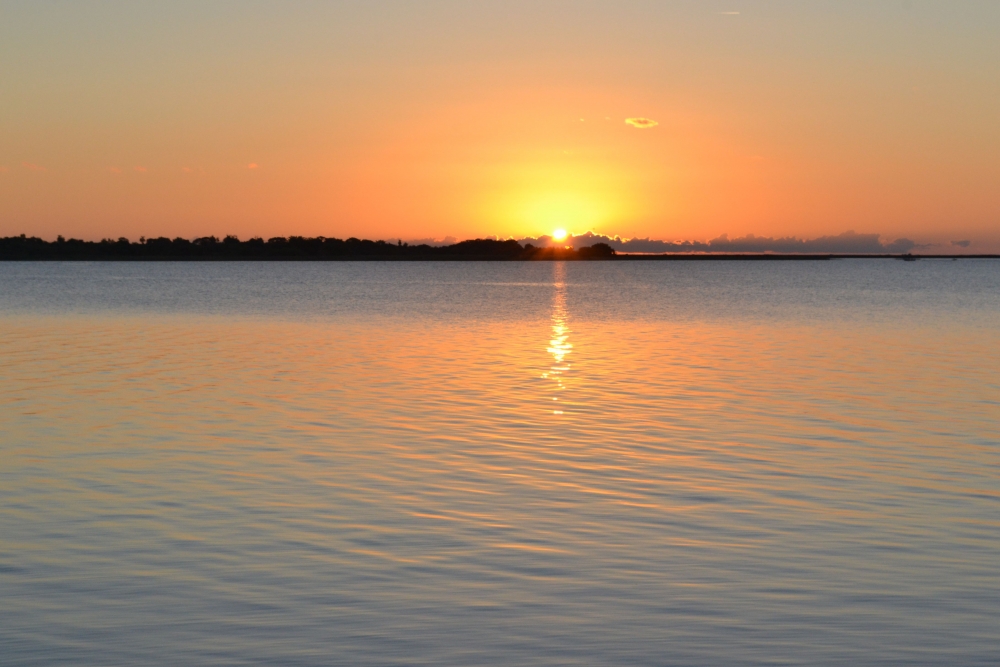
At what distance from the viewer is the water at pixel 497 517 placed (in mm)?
8141

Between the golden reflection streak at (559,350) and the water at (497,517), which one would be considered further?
the golden reflection streak at (559,350)

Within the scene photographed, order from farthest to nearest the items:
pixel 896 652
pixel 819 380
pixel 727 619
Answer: pixel 819 380 < pixel 727 619 < pixel 896 652

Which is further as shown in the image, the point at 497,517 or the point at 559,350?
the point at 559,350

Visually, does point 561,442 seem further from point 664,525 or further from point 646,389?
point 646,389

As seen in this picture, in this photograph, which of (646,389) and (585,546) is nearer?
(585,546)

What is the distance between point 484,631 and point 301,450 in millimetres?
8758

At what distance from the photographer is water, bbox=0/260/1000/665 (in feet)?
26.7

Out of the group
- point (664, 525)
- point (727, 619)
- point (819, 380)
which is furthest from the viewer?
point (819, 380)

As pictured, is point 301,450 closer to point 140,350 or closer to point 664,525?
point 664,525

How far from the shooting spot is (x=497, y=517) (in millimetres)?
11883

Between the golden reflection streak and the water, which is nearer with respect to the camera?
the water

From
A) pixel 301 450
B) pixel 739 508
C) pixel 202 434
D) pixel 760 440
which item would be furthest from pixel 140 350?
pixel 739 508

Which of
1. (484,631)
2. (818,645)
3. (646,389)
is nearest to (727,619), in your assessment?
(818,645)

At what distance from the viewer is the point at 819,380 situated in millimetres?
26891
